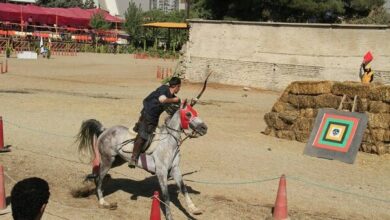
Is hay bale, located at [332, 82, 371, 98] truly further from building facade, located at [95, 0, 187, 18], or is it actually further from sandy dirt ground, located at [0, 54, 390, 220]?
building facade, located at [95, 0, 187, 18]

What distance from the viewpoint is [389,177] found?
12.7 m

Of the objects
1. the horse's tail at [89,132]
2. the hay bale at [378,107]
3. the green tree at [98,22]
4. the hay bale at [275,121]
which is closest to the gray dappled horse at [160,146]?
the horse's tail at [89,132]

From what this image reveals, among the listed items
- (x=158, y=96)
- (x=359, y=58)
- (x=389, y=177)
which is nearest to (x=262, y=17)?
(x=359, y=58)

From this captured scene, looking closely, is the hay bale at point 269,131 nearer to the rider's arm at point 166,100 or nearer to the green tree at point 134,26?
the rider's arm at point 166,100

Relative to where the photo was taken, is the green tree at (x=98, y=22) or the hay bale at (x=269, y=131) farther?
the green tree at (x=98, y=22)

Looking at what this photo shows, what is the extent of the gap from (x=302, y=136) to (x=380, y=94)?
2754 millimetres

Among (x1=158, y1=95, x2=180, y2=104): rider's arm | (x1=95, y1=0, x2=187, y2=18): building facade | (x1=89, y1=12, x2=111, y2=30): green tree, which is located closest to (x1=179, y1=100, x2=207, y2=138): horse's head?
(x1=158, y1=95, x2=180, y2=104): rider's arm

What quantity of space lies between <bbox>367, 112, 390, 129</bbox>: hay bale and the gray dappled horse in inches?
311

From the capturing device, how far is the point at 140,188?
35.1ft

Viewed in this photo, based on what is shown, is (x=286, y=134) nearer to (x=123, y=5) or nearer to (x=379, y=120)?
(x=379, y=120)

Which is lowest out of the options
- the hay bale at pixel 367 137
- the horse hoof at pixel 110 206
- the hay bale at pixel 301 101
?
the horse hoof at pixel 110 206

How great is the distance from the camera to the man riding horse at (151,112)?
9.05 meters

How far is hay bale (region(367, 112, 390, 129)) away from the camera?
1502cm

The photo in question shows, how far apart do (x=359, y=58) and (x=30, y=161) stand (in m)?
20.6
